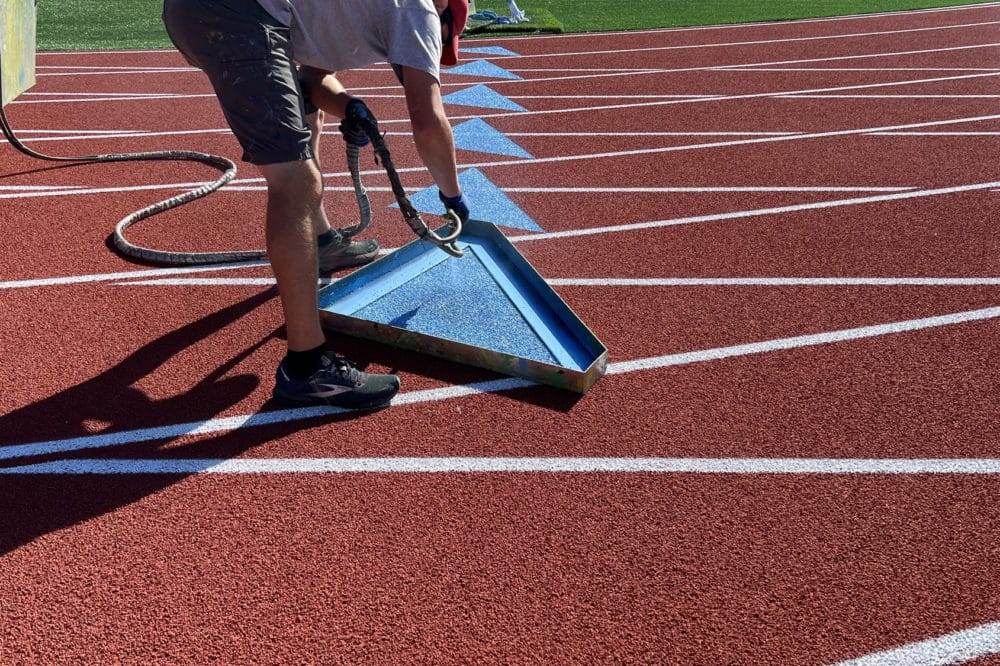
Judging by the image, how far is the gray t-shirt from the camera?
276 centimetres

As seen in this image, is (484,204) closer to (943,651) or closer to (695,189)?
(695,189)

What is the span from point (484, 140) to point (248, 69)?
358cm

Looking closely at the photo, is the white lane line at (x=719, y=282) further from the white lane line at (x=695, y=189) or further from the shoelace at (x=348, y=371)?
the white lane line at (x=695, y=189)

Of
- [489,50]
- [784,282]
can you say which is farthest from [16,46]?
[784,282]

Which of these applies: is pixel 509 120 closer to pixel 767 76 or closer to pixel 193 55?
pixel 767 76

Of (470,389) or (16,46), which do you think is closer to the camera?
(470,389)

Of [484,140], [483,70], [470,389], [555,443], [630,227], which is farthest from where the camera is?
[483,70]

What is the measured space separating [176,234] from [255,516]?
7.91 ft

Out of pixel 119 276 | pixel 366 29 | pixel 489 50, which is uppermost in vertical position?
pixel 366 29

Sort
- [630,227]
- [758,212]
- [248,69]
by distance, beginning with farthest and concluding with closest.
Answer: [758,212], [630,227], [248,69]

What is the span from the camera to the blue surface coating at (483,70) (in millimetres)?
8086

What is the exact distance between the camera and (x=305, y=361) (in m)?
2.87

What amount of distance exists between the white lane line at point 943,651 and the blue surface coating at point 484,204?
297 centimetres

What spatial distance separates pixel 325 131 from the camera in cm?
620
